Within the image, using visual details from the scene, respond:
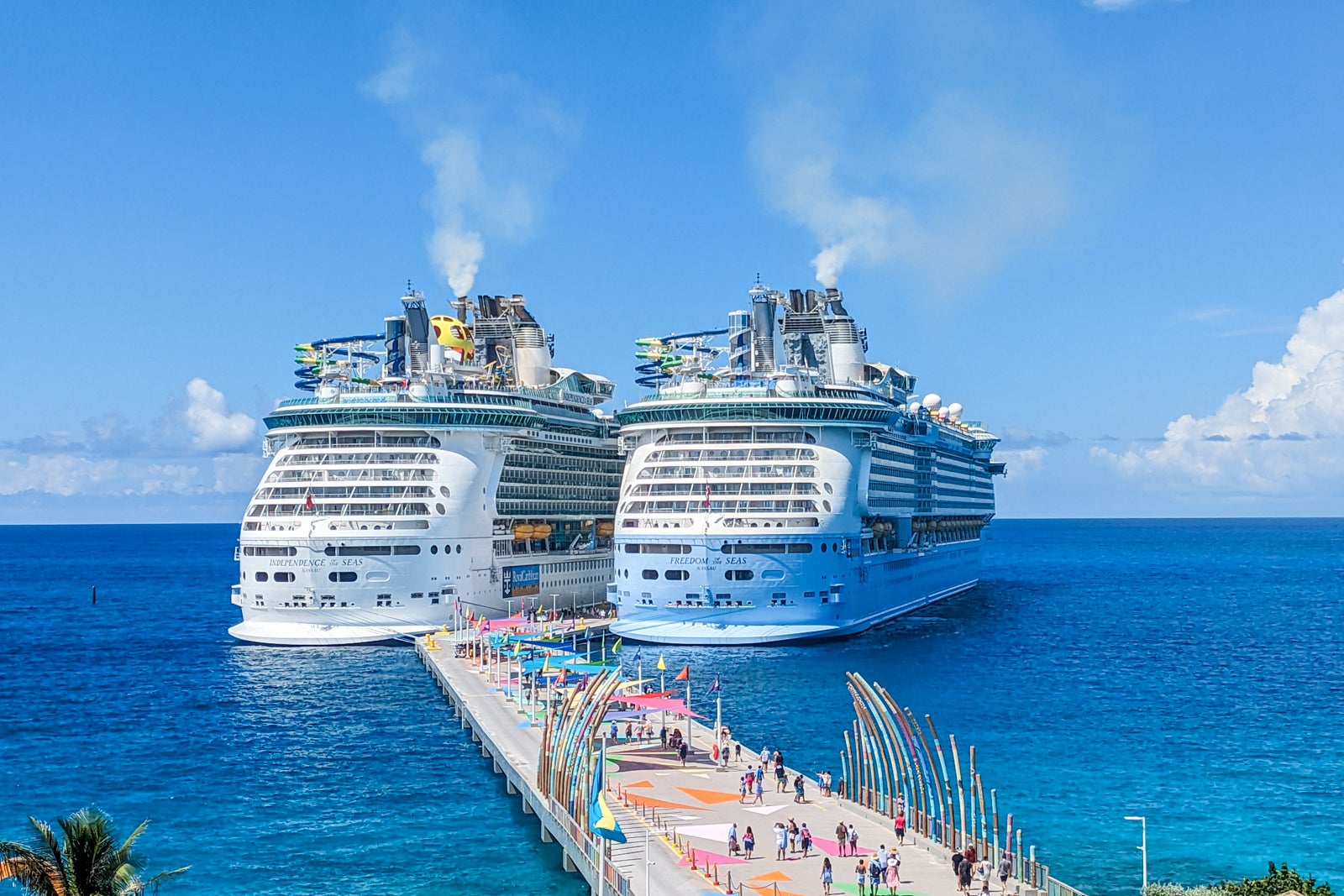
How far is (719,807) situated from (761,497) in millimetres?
45712

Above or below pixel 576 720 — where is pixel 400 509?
above

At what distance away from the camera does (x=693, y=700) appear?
74.1 m

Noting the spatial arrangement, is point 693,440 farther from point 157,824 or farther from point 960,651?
point 157,824

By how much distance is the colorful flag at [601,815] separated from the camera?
3959 cm

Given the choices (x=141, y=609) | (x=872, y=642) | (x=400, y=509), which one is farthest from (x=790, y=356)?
(x=141, y=609)

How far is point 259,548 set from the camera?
92000 mm

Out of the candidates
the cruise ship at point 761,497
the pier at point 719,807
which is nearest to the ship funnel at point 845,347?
the cruise ship at point 761,497

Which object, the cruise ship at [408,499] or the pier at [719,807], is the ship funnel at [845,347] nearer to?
the cruise ship at [408,499]

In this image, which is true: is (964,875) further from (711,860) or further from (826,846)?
(711,860)

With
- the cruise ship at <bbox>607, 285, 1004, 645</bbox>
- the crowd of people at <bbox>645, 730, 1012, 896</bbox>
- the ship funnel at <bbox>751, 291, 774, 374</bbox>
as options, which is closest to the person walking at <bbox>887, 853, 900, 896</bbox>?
the crowd of people at <bbox>645, 730, 1012, 896</bbox>

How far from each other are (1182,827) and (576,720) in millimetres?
24117

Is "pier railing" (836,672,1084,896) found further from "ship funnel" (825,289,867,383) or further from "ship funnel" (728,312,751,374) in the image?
"ship funnel" (825,289,867,383)

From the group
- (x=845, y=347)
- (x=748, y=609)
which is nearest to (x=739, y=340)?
(x=845, y=347)

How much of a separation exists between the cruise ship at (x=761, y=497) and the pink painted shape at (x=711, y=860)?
160ft
